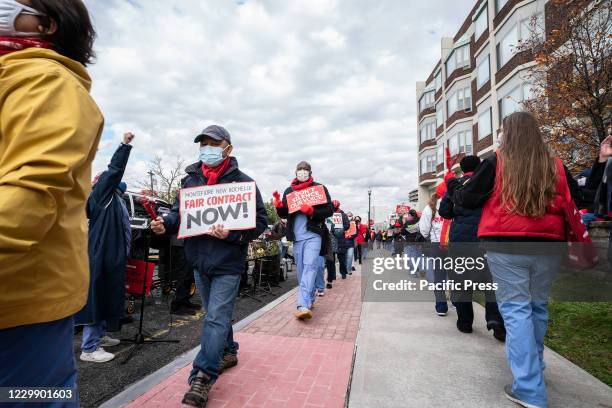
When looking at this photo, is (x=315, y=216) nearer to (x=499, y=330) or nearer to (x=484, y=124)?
(x=499, y=330)

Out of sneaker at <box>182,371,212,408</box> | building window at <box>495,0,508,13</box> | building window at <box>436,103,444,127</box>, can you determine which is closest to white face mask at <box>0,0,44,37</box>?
sneaker at <box>182,371,212,408</box>

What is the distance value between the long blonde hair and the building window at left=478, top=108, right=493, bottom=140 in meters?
23.0

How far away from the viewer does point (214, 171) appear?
11.0ft

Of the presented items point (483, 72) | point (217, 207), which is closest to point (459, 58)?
point (483, 72)

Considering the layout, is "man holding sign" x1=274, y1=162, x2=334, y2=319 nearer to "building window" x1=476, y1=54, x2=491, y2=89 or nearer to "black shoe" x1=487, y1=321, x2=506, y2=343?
"black shoe" x1=487, y1=321, x2=506, y2=343

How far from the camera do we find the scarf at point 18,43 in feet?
3.78

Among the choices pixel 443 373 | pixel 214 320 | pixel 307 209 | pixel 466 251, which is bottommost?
pixel 443 373

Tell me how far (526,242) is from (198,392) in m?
2.65

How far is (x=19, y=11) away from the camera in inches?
46.3

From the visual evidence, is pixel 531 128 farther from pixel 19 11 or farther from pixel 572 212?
pixel 19 11

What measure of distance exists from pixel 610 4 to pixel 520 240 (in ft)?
31.8

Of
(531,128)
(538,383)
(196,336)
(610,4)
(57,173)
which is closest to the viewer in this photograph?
(57,173)

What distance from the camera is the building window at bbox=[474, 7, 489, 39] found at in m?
23.2

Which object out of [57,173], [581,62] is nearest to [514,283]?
[57,173]
